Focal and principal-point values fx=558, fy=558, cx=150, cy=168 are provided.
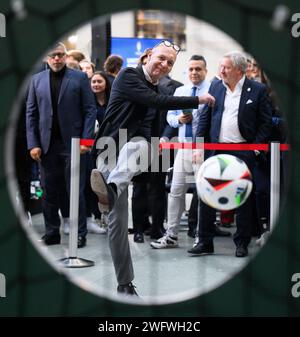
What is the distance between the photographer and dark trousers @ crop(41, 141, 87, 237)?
2.95 metres

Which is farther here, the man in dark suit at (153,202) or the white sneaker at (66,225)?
the white sneaker at (66,225)

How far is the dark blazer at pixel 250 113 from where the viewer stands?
8.78ft

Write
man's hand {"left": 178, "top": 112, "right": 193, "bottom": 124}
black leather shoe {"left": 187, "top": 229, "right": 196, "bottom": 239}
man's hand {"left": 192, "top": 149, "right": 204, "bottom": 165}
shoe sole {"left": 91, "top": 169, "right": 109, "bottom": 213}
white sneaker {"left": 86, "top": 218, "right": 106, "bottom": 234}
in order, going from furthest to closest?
white sneaker {"left": 86, "top": 218, "right": 106, "bottom": 234} < black leather shoe {"left": 187, "top": 229, "right": 196, "bottom": 239} < man's hand {"left": 178, "top": 112, "right": 193, "bottom": 124} < man's hand {"left": 192, "top": 149, "right": 204, "bottom": 165} < shoe sole {"left": 91, "top": 169, "right": 109, "bottom": 213}

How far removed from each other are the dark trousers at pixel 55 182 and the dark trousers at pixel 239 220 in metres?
0.68

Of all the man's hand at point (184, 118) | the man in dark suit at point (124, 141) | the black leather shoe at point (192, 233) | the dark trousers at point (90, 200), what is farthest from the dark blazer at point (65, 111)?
the black leather shoe at point (192, 233)

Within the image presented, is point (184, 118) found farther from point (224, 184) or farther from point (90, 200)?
point (224, 184)

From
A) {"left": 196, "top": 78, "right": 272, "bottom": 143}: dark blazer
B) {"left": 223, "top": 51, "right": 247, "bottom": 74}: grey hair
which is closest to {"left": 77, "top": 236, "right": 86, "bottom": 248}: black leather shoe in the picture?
{"left": 196, "top": 78, "right": 272, "bottom": 143}: dark blazer

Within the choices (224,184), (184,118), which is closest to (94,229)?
(184,118)

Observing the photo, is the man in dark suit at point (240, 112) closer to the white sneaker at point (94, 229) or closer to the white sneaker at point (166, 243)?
the white sneaker at point (166, 243)

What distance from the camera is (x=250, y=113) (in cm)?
269

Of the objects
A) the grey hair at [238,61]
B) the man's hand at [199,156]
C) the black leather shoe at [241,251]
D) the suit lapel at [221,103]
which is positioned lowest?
the black leather shoe at [241,251]

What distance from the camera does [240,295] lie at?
1.63 metres

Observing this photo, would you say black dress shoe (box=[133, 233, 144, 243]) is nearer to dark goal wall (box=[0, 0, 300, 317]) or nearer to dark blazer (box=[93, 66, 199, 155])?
dark blazer (box=[93, 66, 199, 155])

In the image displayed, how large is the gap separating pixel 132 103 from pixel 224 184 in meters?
0.50
